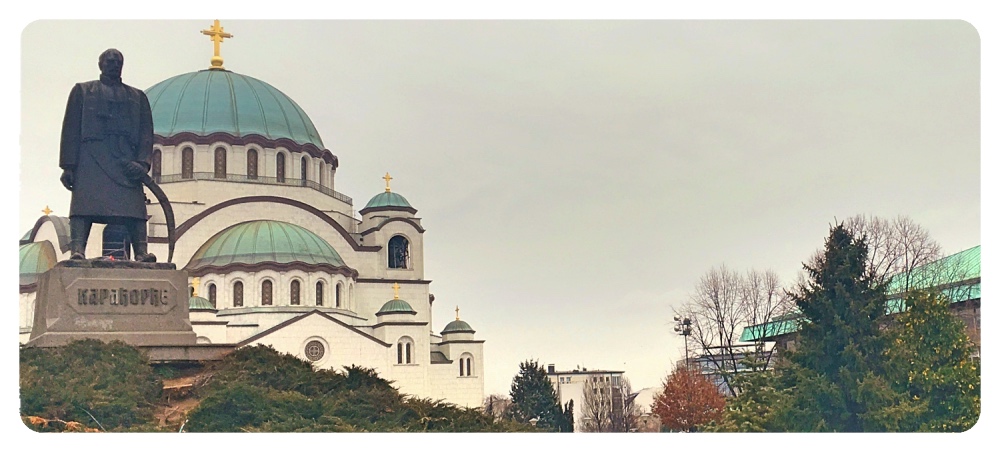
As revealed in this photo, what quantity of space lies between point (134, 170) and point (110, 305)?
1681 millimetres

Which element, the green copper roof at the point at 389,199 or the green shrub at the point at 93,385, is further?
the green copper roof at the point at 389,199

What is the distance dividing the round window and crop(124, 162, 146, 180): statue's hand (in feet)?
56.2

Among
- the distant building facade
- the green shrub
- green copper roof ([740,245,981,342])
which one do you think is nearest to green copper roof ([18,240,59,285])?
the distant building facade

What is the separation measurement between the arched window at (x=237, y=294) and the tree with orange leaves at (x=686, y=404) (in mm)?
13205

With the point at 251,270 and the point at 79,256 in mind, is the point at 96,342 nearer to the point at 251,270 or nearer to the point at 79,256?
the point at 79,256

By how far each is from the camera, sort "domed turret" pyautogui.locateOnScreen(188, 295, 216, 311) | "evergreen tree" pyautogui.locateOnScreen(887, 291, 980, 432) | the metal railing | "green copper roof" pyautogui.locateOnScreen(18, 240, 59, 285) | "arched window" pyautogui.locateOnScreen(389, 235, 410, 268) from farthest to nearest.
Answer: "arched window" pyautogui.locateOnScreen(389, 235, 410, 268) < the metal railing < "green copper roof" pyautogui.locateOnScreen(18, 240, 59, 285) < "domed turret" pyautogui.locateOnScreen(188, 295, 216, 311) < "evergreen tree" pyautogui.locateOnScreen(887, 291, 980, 432)

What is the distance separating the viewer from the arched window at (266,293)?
3241 cm

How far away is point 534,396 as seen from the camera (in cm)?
2872

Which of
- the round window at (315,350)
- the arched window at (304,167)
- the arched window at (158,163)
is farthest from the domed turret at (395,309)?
the arched window at (158,163)

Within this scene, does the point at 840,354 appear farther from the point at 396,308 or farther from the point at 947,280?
the point at 396,308

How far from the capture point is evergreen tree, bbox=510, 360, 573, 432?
27.6 meters

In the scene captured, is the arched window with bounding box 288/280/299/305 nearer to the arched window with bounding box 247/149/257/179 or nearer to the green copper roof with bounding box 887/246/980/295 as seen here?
the arched window with bounding box 247/149/257/179

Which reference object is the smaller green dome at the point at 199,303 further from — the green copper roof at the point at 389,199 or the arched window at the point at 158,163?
the green copper roof at the point at 389,199

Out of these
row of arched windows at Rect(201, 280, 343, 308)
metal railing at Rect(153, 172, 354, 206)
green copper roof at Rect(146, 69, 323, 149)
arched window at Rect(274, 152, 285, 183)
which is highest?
green copper roof at Rect(146, 69, 323, 149)
